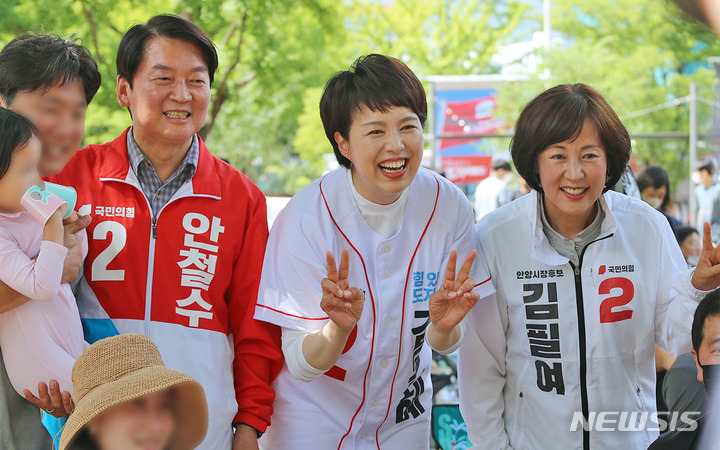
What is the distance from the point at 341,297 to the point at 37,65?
1542 mm

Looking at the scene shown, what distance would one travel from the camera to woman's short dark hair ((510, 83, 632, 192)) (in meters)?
2.81

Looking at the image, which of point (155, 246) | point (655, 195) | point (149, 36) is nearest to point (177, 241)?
point (155, 246)

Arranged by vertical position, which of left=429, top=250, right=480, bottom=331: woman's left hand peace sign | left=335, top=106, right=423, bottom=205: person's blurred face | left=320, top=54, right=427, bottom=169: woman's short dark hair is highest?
left=320, top=54, right=427, bottom=169: woman's short dark hair

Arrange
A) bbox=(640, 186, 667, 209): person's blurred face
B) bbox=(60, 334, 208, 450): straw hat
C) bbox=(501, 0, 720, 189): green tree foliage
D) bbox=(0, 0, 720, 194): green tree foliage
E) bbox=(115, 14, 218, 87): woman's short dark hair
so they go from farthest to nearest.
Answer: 1. bbox=(501, 0, 720, 189): green tree foliage
2. bbox=(0, 0, 720, 194): green tree foliage
3. bbox=(640, 186, 667, 209): person's blurred face
4. bbox=(115, 14, 218, 87): woman's short dark hair
5. bbox=(60, 334, 208, 450): straw hat

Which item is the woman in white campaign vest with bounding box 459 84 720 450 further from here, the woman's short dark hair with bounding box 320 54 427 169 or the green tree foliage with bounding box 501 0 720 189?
the green tree foliage with bounding box 501 0 720 189

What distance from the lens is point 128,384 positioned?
199 centimetres

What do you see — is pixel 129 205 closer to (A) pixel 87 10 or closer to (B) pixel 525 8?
(A) pixel 87 10

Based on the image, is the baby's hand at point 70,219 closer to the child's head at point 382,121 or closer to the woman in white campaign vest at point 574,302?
the child's head at point 382,121

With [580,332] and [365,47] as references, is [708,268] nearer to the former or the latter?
[580,332]

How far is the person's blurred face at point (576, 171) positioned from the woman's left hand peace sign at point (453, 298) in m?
0.51

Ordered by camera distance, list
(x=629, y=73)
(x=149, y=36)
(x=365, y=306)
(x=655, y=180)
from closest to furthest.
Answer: (x=365, y=306)
(x=149, y=36)
(x=655, y=180)
(x=629, y=73)

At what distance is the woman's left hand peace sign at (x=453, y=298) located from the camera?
2574 millimetres

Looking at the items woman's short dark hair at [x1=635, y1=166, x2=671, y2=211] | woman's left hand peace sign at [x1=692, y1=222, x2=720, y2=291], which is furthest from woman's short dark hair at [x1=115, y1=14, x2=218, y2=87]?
woman's short dark hair at [x1=635, y1=166, x2=671, y2=211]

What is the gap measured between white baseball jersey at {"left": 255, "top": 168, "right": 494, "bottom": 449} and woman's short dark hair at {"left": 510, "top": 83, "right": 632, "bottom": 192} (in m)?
0.40
